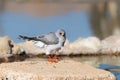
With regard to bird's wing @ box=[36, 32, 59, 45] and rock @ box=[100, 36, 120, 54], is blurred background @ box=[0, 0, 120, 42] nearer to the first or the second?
rock @ box=[100, 36, 120, 54]

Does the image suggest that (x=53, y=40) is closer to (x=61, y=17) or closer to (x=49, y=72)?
(x=49, y=72)

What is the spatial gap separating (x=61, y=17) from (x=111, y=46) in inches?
562

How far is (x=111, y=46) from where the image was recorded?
20391mm

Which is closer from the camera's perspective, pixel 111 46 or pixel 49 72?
pixel 49 72

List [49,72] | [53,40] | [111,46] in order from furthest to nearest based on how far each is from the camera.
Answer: [111,46] < [53,40] < [49,72]

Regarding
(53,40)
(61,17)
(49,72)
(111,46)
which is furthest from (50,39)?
(61,17)

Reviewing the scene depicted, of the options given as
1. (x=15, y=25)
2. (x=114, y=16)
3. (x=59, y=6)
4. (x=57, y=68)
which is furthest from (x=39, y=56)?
(x=59, y=6)

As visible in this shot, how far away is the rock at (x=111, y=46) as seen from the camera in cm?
2009

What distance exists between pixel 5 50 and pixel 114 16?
68.4 feet

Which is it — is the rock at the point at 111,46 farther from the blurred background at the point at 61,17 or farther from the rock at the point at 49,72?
the rock at the point at 49,72

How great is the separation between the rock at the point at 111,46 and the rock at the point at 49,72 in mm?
6759

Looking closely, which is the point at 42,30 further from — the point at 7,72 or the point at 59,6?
the point at 59,6

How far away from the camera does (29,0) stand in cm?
4988

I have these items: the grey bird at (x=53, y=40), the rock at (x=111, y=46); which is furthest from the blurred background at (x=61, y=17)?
the grey bird at (x=53, y=40)
